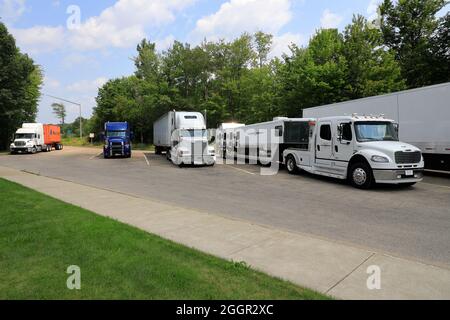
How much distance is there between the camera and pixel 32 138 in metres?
38.5

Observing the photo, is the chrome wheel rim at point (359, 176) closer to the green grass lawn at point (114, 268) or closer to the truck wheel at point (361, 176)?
the truck wheel at point (361, 176)

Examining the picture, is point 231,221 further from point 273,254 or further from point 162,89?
point 162,89

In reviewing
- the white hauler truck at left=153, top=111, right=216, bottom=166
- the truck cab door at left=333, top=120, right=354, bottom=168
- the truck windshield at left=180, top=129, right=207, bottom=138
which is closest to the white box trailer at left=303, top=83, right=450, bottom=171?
the truck cab door at left=333, top=120, right=354, bottom=168

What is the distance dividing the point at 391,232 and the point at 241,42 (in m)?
44.4

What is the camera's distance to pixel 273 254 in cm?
525

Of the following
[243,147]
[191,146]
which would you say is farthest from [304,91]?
[191,146]

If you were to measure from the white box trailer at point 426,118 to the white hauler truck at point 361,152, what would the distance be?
2.42 meters

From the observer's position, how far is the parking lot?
6.13 metres

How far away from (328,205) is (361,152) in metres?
3.70

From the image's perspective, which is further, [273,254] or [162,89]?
[162,89]

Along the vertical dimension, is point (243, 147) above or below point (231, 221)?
above

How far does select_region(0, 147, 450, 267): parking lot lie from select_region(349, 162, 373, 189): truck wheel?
1.08ft

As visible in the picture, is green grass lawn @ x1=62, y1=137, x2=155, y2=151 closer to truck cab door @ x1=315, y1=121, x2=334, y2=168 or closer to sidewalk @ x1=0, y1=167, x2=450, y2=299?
truck cab door @ x1=315, y1=121, x2=334, y2=168

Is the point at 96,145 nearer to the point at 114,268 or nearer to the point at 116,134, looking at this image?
the point at 116,134
